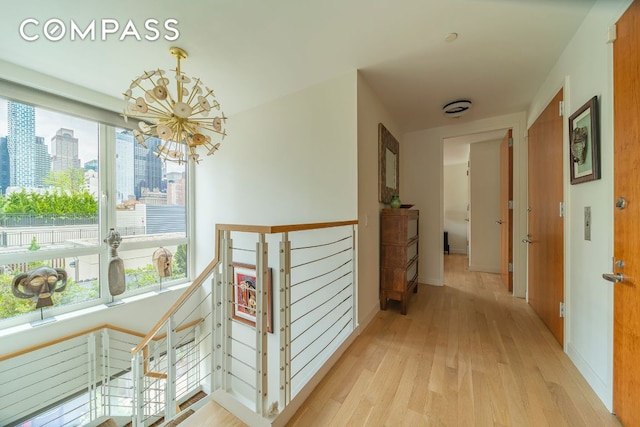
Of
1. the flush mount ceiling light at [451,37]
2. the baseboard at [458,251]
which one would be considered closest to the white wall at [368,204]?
the flush mount ceiling light at [451,37]

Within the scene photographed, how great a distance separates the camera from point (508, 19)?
1.52 m

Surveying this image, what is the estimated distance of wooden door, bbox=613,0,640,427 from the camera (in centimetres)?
104

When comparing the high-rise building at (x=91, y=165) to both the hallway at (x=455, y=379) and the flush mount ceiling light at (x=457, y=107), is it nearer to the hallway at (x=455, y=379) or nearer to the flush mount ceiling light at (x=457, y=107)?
the hallway at (x=455, y=379)

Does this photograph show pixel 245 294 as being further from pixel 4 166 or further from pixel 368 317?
pixel 4 166

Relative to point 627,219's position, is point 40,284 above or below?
below

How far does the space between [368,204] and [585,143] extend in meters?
1.54

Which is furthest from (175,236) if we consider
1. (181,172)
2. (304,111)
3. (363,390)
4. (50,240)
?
(363,390)

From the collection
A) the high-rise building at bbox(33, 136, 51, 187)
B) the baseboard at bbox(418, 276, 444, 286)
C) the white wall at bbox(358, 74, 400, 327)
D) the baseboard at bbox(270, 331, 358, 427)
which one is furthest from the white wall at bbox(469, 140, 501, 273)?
the high-rise building at bbox(33, 136, 51, 187)

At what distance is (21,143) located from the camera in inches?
88.0

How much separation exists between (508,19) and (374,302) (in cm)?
259

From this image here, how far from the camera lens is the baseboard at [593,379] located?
1224 millimetres

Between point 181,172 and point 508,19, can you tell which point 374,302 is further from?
point 181,172

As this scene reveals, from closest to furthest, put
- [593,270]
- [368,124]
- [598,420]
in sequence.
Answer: [598,420], [593,270], [368,124]

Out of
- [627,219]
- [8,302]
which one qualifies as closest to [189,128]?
[8,302]
